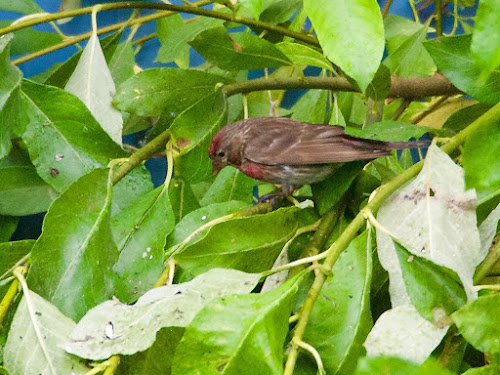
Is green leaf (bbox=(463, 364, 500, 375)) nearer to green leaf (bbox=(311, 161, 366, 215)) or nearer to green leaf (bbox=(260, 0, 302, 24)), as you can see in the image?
green leaf (bbox=(311, 161, 366, 215))

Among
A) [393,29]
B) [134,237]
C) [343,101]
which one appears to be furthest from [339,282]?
[393,29]

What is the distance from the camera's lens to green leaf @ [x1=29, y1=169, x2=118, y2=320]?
1.01 m

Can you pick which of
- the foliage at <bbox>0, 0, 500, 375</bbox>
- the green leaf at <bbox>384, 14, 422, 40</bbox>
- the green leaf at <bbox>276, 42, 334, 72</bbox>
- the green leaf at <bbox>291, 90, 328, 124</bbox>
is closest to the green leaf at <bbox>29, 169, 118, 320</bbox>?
the foliage at <bbox>0, 0, 500, 375</bbox>

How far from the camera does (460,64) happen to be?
104cm

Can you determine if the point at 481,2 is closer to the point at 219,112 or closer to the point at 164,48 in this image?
the point at 219,112

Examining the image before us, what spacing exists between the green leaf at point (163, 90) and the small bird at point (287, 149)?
0.11 meters

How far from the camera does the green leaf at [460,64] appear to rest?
40.4 inches

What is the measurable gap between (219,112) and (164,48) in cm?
26

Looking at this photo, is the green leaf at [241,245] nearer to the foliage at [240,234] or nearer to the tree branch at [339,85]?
the foliage at [240,234]

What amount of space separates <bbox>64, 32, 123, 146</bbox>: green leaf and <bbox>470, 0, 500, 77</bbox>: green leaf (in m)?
0.77

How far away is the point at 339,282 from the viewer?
37.7 inches

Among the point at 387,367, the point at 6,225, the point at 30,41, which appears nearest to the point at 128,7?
the point at 30,41

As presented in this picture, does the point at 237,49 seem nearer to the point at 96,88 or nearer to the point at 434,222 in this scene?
the point at 96,88

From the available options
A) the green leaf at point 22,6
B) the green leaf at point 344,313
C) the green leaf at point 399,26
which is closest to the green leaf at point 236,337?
the green leaf at point 344,313
